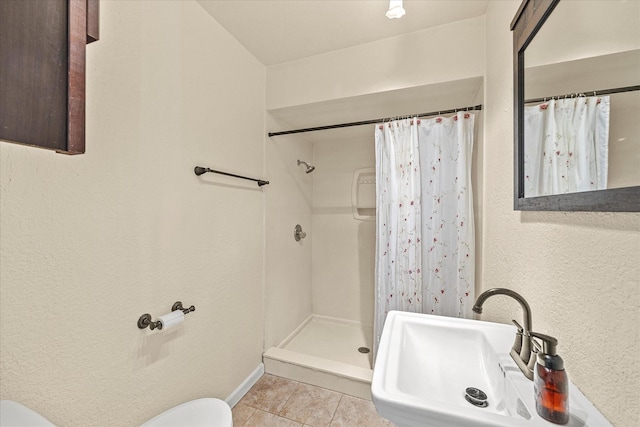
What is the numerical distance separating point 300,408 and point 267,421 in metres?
0.22

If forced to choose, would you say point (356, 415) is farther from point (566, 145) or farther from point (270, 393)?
point (566, 145)

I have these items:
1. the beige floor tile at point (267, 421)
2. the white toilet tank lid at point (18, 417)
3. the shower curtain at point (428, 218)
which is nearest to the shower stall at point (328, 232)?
the shower curtain at point (428, 218)

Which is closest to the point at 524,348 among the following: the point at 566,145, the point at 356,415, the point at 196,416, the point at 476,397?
the point at 476,397

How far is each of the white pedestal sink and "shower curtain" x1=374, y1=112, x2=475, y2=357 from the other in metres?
0.58

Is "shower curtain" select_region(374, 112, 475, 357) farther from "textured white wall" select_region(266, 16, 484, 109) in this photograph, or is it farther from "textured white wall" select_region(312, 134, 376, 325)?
→ "textured white wall" select_region(312, 134, 376, 325)

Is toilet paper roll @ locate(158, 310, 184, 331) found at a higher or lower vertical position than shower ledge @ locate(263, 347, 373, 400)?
higher

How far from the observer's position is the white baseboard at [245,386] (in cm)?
168

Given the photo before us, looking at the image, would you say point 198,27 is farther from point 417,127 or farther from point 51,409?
point 51,409

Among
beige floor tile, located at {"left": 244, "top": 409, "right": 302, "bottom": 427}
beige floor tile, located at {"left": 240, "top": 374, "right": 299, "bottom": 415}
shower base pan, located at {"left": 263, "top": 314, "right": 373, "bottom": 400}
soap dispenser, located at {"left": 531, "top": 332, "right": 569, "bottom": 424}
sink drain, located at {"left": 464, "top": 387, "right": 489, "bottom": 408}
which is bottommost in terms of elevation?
beige floor tile, located at {"left": 244, "top": 409, "right": 302, "bottom": 427}

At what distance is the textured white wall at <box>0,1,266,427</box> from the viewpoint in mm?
820

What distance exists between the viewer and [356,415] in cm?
162

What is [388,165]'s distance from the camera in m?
1.90

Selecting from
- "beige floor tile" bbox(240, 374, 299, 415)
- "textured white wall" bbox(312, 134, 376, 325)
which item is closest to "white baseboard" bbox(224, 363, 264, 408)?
"beige floor tile" bbox(240, 374, 299, 415)

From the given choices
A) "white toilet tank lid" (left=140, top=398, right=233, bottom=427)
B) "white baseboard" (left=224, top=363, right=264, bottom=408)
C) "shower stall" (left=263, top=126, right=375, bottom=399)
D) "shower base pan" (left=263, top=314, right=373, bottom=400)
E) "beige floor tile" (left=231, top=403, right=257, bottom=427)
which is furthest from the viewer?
"shower stall" (left=263, top=126, right=375, bottom=399)
